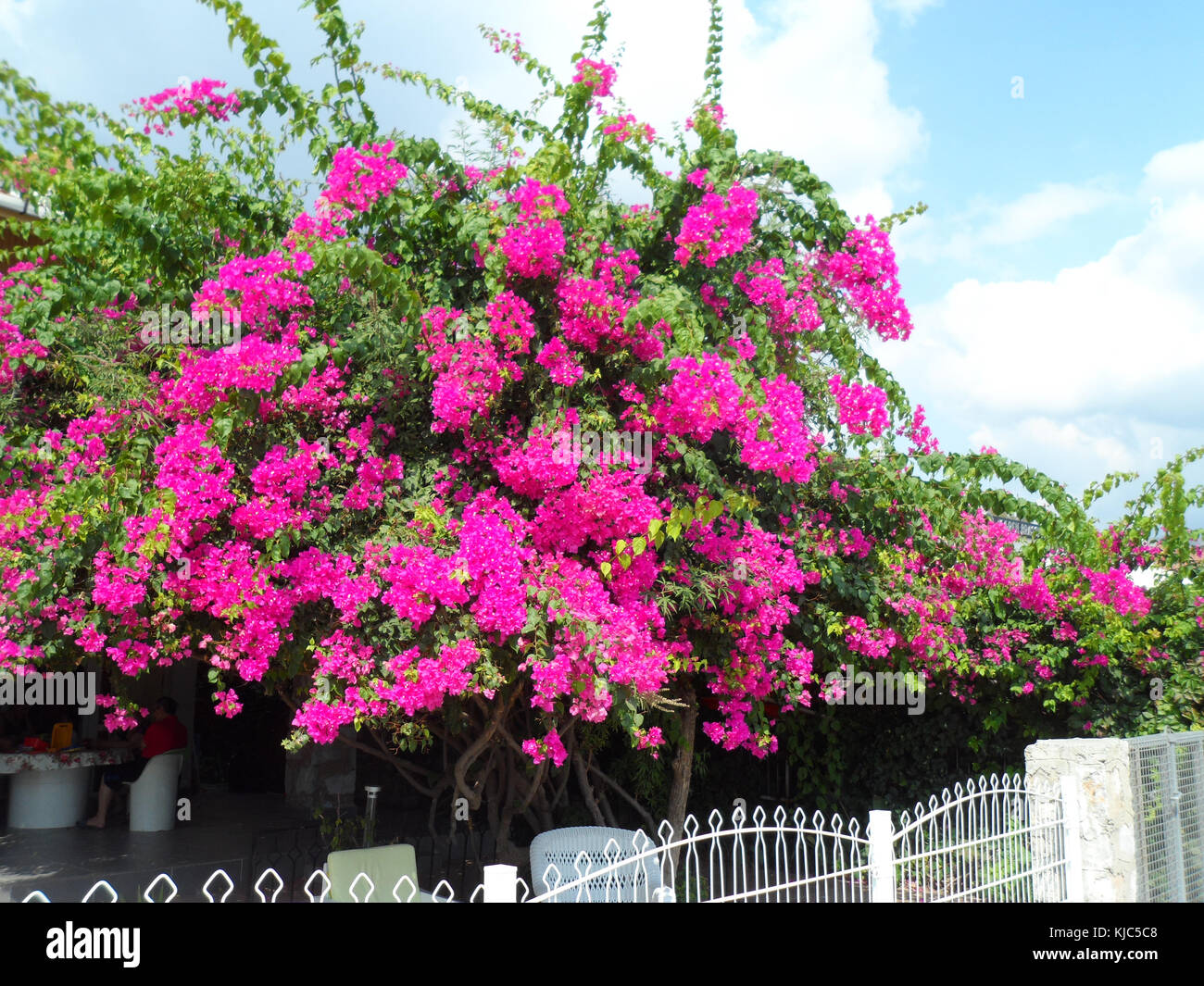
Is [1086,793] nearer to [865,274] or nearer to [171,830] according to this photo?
[865,274]

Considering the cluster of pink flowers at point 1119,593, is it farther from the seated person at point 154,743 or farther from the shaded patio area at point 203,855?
the seated person at point 154,743

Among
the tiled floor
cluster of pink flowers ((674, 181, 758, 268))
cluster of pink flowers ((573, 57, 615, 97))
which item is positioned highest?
cluster of pink flowers ((573, 57, 615, 97))

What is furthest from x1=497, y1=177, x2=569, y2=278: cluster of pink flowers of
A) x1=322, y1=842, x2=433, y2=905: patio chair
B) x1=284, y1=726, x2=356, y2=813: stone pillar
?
x1=284, y1=726, x2=356, y2=813: stone pillar

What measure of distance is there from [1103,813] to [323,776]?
7.72 m

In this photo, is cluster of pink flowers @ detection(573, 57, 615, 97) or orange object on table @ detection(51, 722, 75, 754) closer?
cluster of pink flowers @ detection(573, 57, 615, 97)

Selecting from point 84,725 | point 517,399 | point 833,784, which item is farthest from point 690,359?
point 84,725

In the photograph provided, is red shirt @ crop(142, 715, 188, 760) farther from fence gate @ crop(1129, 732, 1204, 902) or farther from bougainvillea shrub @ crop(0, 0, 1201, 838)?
fence gate @ crop(1129, 732, 1204, 902)

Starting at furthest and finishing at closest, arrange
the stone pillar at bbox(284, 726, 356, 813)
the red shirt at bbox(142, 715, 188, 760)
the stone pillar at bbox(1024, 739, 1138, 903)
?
the stone pillar at bbox(284, 726, 356, 813), the red shirt at bbox(142, 715, 188, 760), the stone pillar at bbox(1024, 739, 1138, 903)

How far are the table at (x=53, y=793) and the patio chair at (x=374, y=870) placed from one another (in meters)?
4.90

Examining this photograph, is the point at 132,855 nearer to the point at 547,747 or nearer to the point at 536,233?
the point at 547,747

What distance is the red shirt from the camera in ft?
29.5

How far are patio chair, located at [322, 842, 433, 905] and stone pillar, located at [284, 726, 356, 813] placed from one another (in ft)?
16.6

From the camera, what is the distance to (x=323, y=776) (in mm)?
10633

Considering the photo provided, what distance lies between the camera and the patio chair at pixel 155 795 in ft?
30.0
